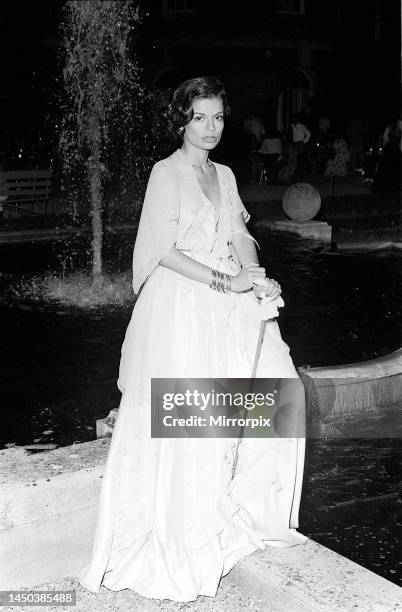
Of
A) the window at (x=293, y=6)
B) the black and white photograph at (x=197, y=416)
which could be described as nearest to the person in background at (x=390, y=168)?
the black and white photograph at (x=197, y=416)

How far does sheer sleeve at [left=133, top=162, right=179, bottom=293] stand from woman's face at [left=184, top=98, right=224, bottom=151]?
17cm

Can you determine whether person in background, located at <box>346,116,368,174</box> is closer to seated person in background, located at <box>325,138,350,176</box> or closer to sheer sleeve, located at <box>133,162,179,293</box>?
seated person in background, located at <box>325,138,350,176</box>

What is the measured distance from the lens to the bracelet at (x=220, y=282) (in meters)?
3.19

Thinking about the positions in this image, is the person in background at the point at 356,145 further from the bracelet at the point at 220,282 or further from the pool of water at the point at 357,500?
the bracelet at the point at 220,282

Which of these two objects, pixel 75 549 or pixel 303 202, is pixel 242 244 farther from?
pixel 303 202

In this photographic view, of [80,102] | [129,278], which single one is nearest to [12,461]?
[129,278]

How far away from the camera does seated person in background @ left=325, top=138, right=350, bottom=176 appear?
20.6 m

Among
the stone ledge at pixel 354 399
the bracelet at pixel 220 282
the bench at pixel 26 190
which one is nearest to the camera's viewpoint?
the bracelet at pixel 220 282

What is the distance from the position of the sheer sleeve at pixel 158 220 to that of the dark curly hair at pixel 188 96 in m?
0.18

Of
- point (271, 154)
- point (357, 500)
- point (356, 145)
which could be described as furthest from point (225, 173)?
point (356, 145)

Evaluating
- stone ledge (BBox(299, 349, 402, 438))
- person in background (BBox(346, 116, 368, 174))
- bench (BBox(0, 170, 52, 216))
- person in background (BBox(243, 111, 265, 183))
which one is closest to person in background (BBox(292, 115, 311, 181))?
person in background (BBox(243, 111, 265, 183))

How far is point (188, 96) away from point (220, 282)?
2.34 feet

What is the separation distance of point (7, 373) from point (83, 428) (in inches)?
52.5

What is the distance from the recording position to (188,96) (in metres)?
3.26
